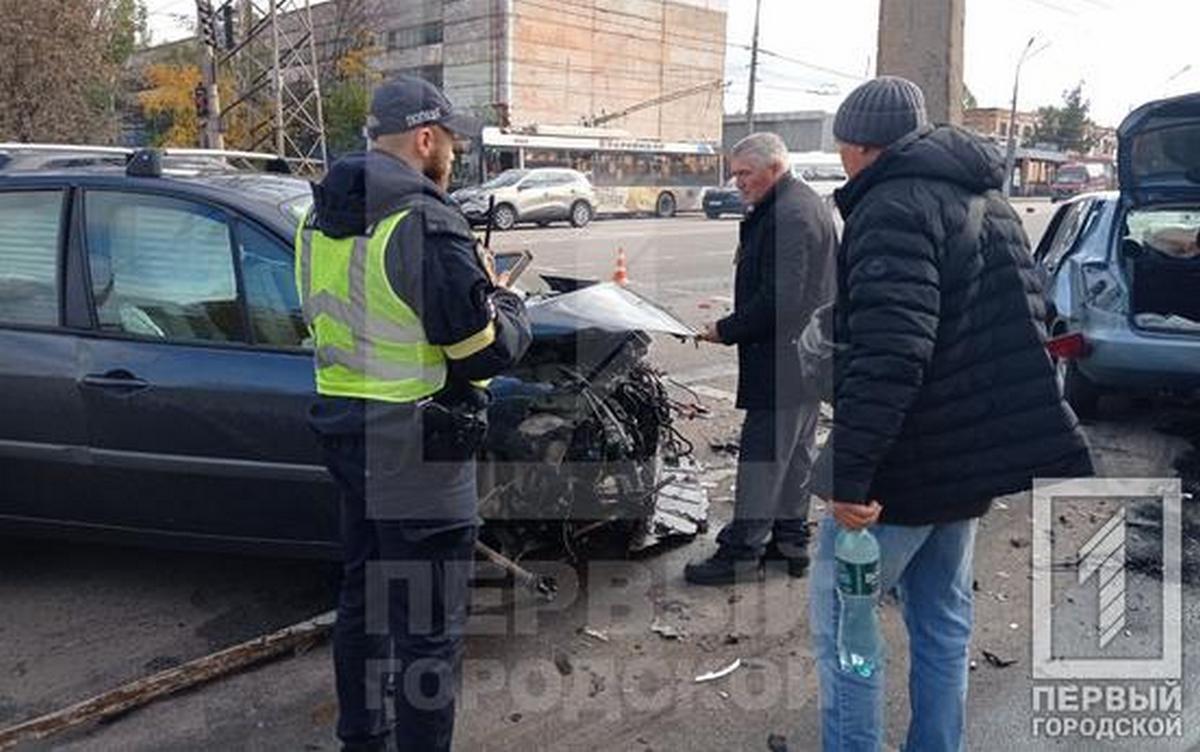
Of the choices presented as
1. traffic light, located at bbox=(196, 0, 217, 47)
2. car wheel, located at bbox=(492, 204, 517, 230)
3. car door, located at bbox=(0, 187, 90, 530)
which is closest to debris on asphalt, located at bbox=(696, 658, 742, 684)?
car door, located at bbox=(0, 187, 90, 530)

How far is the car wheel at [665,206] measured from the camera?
35.5m

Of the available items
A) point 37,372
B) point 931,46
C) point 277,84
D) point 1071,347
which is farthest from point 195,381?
point 277,84

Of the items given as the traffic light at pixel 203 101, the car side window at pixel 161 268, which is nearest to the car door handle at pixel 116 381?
the car side window at pixel 161 268

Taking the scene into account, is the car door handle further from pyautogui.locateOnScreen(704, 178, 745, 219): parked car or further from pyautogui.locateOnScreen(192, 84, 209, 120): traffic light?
pyautogui.locateOnScreen(704, 178, 745, 219): parked car

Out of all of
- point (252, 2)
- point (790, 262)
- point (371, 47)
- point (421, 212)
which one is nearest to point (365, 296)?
point (421, 212)

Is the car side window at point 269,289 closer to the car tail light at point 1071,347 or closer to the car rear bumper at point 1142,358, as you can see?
the car tail light at point 1071,347

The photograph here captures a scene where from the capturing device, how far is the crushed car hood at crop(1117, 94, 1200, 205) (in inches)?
242

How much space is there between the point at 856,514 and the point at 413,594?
3.75ft

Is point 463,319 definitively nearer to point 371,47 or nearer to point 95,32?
point 95,32

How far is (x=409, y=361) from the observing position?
257cm

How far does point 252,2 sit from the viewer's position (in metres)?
28.5

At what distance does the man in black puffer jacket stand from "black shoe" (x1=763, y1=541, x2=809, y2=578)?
1.76 meters

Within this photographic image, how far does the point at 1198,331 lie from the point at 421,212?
5.39m

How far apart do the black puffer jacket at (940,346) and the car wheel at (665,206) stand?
33.3 meters
